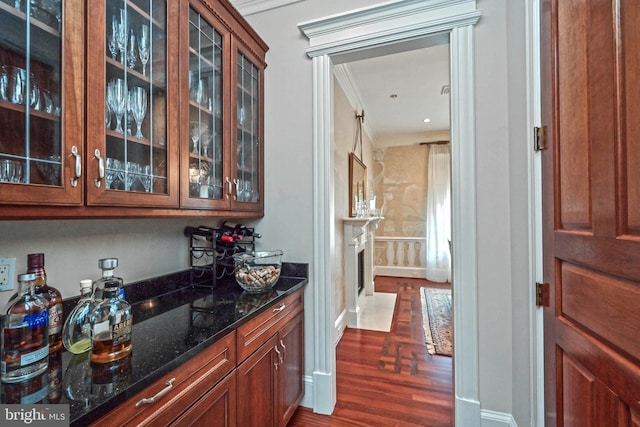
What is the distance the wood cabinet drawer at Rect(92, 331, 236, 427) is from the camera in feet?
2.35

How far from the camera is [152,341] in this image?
0.97m

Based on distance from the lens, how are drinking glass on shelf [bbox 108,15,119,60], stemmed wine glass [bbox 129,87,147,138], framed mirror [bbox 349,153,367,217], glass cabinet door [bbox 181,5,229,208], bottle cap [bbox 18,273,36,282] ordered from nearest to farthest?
bottle cap [bbox 18,273,36,282], drinking glass on shelf [bbox 108,15,119,60], stemmed wine glass [bbox 129,87,147,138], glass cabinet door [bbox 181,5,229,208], framed mirror [bbox 349,153,367,217]

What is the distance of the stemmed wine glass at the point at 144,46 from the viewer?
3.72 ft

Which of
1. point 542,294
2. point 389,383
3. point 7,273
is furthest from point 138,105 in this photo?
point 389,383

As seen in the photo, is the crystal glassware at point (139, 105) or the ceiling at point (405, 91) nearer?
the crystal glassware at point (139, 105)

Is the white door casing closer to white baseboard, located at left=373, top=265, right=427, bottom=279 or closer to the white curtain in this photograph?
the white curtain

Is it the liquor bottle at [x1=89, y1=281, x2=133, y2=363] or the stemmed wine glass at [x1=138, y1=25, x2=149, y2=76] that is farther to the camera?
the stemmed wine glass at [x1=138, y1=25, x2=149, y2=76]

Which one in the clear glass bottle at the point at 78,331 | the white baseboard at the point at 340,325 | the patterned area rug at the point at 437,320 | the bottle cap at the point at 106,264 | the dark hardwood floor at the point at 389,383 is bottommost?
the dark hardwood floor at the point at 389,383

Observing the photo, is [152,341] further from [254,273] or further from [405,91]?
[405,91]

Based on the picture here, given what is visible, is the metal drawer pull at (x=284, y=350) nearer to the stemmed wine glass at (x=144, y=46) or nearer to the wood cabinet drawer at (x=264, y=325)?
the wood cabinet drawer at (x=264, y=325)

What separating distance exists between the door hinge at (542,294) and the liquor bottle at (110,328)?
1.53m

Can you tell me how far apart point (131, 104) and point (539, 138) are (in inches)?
65.7

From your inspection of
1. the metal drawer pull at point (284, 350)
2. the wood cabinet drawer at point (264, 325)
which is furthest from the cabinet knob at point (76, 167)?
the metal drawer pull at point (284, 350)

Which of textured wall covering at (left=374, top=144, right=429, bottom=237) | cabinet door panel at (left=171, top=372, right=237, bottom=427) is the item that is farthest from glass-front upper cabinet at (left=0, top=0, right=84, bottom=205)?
textured wall covering at (left=374, top=144, right=429, bottom=237)
